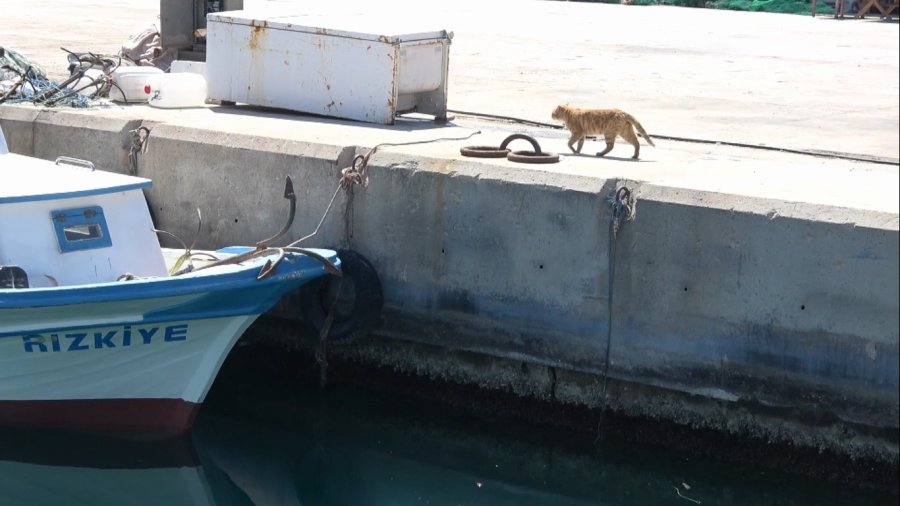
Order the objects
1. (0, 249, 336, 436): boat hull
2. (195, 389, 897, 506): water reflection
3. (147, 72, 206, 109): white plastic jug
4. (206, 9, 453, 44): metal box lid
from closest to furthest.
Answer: (0, 249, 336, 436): boat hull
(195, 389, 897, 506): water reflection
(206, 9, 453, 44): metal box lid
(147, 72, 206, 109): white plastic jug

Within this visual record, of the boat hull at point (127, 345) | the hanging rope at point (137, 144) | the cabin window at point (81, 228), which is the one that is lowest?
the boat hull at point (127, 345)

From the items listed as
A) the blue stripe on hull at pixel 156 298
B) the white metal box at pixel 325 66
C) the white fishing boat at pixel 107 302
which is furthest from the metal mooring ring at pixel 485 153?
the white metal box at pixel 325 66

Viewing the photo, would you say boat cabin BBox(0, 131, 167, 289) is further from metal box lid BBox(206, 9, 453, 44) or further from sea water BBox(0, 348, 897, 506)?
metal box lid BBox(206, 9, 453, 44)

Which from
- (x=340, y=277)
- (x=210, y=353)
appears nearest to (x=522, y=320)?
(x=340, y=277)

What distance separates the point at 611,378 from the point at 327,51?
13.1 ft

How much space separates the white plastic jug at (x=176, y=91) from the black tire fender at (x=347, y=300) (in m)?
2.84

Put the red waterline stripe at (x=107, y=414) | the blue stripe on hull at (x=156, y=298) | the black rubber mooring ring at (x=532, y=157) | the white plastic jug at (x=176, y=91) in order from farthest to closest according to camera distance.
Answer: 1. the white plastic jug at (x=176, y=91)
2. the black rubber mooring ring at (x=532, y=157)
3. the red waterline stripe at (x=107, y=414)
4. the blue stripe on hull at (x=156, y=298)

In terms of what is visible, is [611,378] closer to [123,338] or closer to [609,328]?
[609,328]

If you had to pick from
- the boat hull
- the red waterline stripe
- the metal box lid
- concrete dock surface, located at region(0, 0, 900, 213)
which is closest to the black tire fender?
the boat hull

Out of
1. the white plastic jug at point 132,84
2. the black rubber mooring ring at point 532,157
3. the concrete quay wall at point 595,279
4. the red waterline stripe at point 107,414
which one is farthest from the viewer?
the white plastic jug at point 132,84

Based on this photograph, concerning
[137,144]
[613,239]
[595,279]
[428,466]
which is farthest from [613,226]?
[137,144]

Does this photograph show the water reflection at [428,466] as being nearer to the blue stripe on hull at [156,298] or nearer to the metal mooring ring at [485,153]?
the blue stripe on hull at [156,298]

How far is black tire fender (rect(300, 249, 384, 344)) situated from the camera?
9.24 metres

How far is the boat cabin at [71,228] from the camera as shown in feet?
27.4
